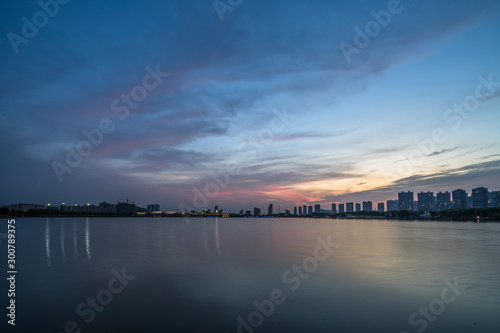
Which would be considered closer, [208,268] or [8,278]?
[8,278]

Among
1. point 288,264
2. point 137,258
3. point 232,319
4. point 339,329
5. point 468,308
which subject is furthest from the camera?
point 137,258

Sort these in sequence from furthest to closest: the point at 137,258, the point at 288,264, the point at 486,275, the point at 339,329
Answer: the point at 137,258, the point at 288,264, the point at 486,275, the point at 339,329

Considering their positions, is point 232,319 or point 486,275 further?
point 486,275

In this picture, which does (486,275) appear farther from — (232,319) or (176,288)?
(176,288)

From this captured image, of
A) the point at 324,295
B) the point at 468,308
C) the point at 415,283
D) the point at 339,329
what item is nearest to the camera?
the point at 339,329

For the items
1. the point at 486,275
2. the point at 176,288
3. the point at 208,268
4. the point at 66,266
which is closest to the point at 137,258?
the point at 66,266

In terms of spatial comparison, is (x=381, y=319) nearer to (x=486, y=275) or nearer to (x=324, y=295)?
(x=324, y=295)

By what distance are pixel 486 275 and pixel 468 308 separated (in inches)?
→ 365

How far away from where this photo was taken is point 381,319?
12008 mm

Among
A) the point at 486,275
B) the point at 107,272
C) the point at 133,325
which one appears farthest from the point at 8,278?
the point at 486,275

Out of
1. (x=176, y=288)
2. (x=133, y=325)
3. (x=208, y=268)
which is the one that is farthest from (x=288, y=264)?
(x=133, y=325)

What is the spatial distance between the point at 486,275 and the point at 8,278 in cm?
3121

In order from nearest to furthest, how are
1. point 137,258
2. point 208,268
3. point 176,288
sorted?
point 176,288
point 208,268
point 137,258

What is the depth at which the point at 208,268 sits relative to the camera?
2259 centimetres
